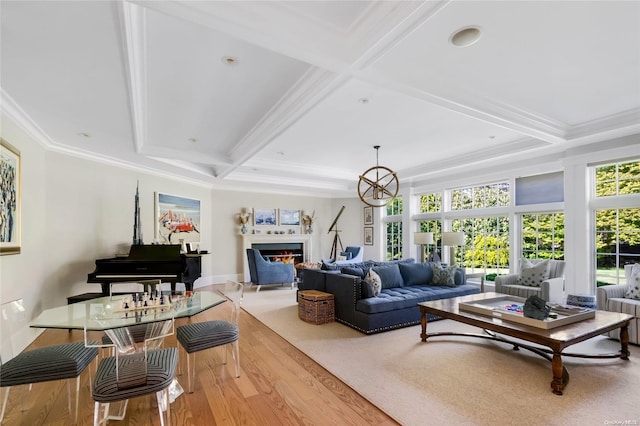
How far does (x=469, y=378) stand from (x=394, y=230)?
6.35m

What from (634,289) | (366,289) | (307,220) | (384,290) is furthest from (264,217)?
(634,289)

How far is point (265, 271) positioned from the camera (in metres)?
7.15

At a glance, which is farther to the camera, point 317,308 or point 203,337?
point 317,308

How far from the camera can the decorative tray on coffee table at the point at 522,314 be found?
3.01m

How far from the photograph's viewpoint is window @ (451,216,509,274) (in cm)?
650

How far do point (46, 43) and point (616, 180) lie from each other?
278 inches

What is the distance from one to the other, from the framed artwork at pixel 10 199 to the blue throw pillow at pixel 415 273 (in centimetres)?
523

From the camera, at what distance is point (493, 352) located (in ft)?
11.5

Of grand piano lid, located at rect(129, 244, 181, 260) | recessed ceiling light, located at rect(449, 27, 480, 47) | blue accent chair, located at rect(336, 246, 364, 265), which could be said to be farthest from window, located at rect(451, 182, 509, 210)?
grand piano lid, located at rect(129, 244, 181, 260)

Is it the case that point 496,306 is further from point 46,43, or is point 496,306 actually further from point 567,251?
point 46,43

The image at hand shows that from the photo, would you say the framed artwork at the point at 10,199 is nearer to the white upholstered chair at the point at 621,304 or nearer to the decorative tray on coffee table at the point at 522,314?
the decorative tray on coffee table at the point at 522,314

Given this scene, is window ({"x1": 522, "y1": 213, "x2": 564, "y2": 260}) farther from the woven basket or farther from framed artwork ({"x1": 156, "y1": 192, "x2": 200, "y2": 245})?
framed artwork ({"x1": 156, "y1": 192, "x2": 200, "y2": 245})

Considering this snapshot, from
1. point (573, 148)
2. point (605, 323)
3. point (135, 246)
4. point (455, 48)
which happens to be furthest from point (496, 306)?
point (135, 246)

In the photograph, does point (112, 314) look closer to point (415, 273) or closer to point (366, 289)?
point (366, 289)
